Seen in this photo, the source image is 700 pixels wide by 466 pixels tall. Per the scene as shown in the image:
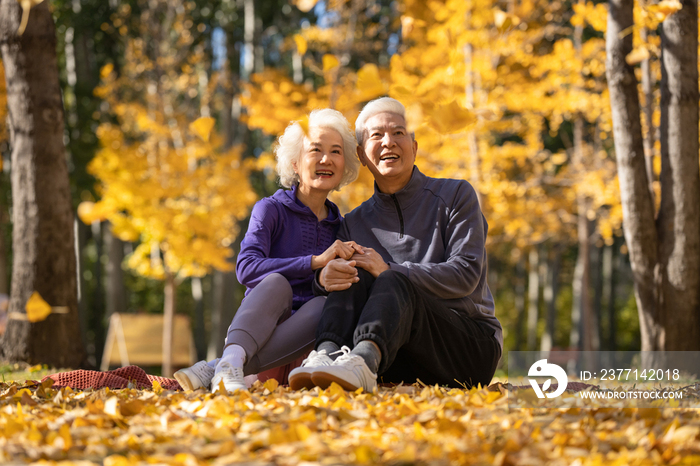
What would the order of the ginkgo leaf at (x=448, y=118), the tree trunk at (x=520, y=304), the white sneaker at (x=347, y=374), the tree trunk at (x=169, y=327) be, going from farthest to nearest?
the tree trunk at (x=520, y=304) → the tree trunk at (x=169, y=327) → the ginkgo leaf at (x=448, y=118) → the white sneaker at (x=347, y=374)

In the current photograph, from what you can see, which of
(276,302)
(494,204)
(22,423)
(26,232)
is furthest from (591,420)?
(494,204)

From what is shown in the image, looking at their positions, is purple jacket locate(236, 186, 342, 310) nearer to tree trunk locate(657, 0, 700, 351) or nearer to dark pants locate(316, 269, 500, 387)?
dark pants locate(316, 269, 500, 387)

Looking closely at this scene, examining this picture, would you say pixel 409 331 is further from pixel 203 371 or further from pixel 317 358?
pixel 203 371

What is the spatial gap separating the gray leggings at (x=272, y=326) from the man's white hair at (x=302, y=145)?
2.38ft

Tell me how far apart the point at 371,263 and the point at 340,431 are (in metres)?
1.02

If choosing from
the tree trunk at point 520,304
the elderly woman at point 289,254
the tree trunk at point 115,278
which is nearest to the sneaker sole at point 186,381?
the elderly woman at point 289,254

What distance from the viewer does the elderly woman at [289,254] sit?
268 centimetres

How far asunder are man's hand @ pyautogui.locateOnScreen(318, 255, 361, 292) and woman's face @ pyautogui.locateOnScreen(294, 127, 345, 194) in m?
0.63

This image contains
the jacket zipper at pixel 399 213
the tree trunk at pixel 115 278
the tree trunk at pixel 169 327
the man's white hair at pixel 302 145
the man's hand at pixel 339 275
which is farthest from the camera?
the tree trunk at pixel 115 278

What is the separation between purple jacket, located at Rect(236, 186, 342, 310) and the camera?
2863 mm

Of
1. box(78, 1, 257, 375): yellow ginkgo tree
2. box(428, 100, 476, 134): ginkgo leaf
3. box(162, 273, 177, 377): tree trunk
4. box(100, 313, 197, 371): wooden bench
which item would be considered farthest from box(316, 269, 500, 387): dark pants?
box(100, 313, 197, 371): wooden bench

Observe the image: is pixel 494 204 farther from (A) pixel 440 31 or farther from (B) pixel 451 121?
(B) pixel 451 121

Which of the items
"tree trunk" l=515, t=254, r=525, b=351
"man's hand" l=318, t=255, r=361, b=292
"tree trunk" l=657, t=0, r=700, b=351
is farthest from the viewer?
"tree trunk" l=515, t=254, r=525, b=351

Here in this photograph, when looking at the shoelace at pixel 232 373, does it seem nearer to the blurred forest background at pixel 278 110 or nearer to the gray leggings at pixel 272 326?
the gray leggings at pixel 272 326
